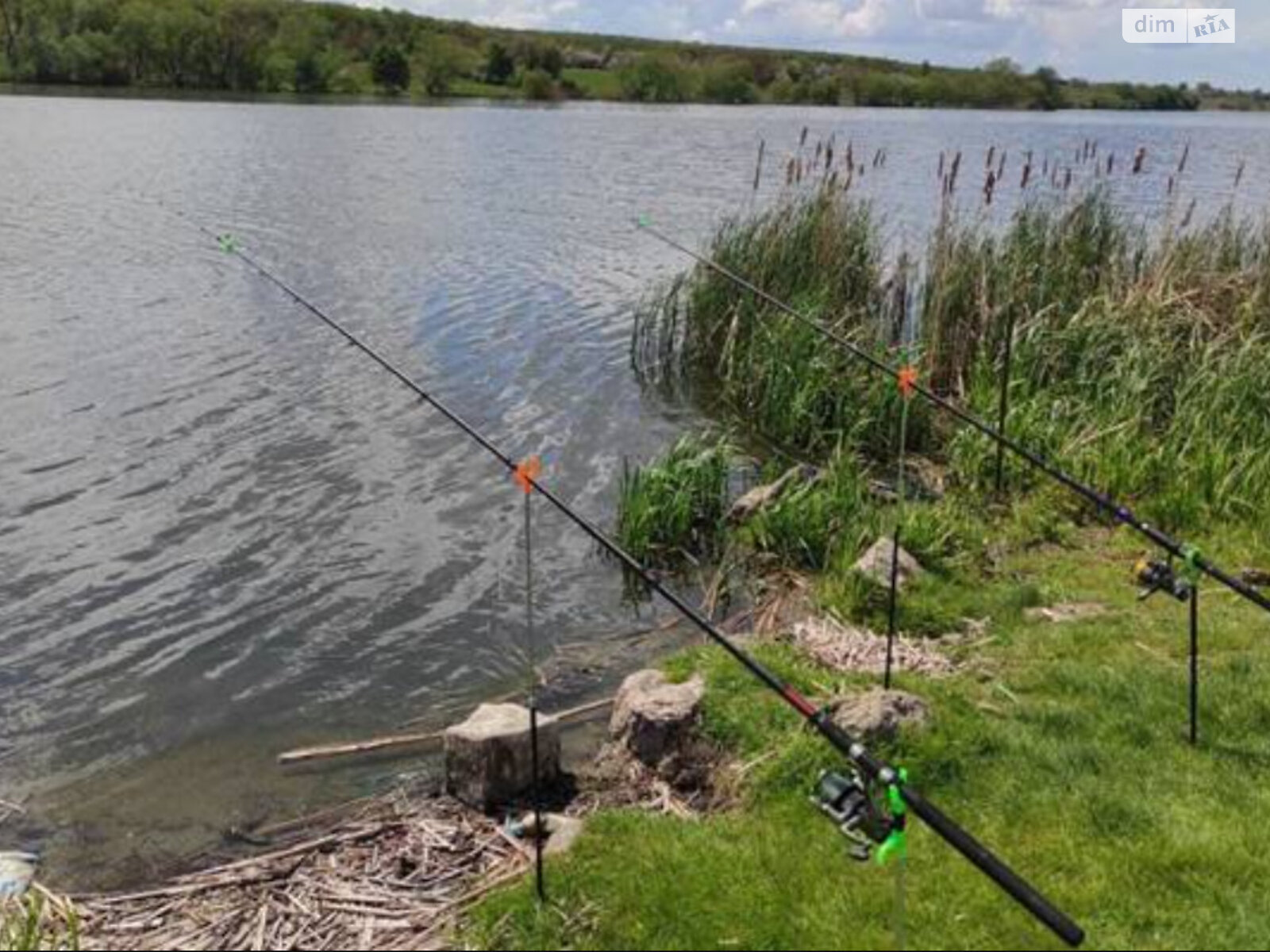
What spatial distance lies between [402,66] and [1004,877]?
306ft

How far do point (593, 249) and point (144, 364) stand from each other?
10611 millimetres

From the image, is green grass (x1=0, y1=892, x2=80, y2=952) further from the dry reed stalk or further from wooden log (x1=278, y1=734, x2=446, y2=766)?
the dry reed stalk

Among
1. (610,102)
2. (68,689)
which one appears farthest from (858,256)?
(610,102)

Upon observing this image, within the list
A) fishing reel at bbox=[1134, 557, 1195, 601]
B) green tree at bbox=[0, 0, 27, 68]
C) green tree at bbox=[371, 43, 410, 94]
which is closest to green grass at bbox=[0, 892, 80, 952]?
fishing reel at bbox=[1134, 557, 1195, 601]

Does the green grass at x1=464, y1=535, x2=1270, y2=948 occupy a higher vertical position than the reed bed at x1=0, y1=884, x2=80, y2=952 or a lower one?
higher

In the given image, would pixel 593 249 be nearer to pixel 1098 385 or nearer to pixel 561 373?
pixel 561 373

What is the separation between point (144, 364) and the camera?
1446cm

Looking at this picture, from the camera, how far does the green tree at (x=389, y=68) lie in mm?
88500

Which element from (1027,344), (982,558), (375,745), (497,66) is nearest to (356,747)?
(375,745)

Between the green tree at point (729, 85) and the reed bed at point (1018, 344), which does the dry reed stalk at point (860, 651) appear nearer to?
the reed bed at point (1018, 344)

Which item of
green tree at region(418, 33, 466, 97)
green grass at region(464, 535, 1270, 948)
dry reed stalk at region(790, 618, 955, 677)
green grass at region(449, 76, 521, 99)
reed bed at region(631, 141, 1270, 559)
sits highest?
green tree at region(418, 33, 466, 97)

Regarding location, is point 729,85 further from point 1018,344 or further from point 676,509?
point 676,509

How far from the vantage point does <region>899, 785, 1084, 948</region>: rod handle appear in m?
3.12

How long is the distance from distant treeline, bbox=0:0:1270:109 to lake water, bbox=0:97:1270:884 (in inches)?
1879
